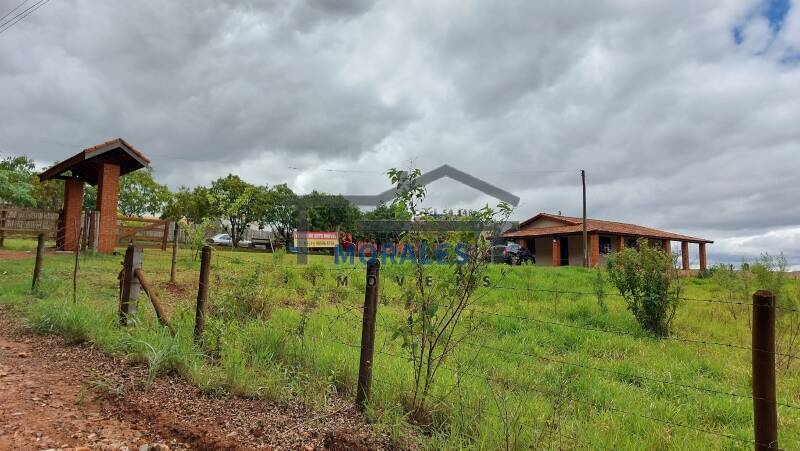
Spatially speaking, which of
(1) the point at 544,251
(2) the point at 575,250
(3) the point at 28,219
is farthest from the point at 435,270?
(1) the point at 544,251

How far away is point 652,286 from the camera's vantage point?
829 cm

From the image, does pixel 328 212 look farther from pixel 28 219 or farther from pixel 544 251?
pixel 28 219

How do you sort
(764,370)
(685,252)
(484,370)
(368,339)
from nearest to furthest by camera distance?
(764,370) < (368,339) < (484,370) < (685,252)

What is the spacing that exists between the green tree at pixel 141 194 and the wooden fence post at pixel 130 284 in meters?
33.7

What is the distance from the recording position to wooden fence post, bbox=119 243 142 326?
5.43 m

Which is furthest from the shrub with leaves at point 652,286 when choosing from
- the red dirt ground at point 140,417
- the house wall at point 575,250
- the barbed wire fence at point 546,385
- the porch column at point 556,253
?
the house wall at point 575,250

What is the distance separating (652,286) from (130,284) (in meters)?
8.27

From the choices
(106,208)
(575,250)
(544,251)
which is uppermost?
(106,208)

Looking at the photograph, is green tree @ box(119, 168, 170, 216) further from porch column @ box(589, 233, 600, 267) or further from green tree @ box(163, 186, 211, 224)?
porch column @ box(589, 233, 600, 267)

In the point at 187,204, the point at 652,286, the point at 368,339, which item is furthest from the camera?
the point at 187,204

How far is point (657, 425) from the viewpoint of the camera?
3.75 meters

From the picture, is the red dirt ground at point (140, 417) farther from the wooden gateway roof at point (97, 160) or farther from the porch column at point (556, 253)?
the porch column at point (556, 253)

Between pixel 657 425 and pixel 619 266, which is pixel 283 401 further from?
pixel 619 266

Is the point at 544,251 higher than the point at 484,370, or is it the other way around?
the point at 544,251
